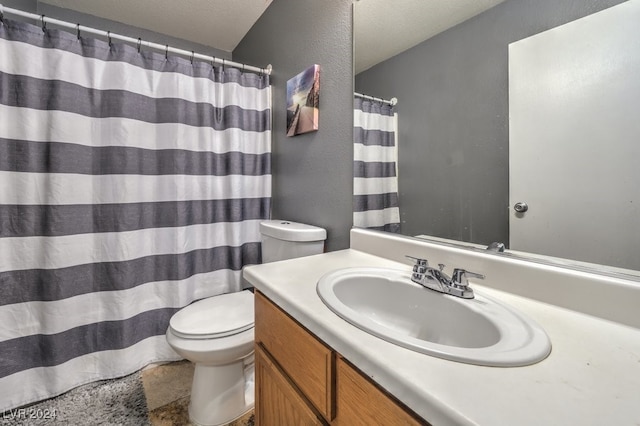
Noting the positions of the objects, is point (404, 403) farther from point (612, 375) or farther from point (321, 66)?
point (321, 66)

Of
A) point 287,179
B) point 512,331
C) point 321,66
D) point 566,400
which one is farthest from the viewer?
point 287,179

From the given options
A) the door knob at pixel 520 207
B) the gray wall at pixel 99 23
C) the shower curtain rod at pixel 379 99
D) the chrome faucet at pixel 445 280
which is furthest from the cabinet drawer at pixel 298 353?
the gray wall at pixel 99 23

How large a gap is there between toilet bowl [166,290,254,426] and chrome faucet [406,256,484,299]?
77 cm

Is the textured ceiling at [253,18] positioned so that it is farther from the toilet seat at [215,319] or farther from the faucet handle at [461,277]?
the toilet seat at [215,319]

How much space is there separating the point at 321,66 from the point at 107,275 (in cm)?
156

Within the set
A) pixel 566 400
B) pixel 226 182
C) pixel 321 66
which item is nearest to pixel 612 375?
pixel 566 400

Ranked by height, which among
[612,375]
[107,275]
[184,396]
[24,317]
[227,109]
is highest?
[227,109]

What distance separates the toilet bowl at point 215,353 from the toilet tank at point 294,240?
318 mm

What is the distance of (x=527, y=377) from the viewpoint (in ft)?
1.28

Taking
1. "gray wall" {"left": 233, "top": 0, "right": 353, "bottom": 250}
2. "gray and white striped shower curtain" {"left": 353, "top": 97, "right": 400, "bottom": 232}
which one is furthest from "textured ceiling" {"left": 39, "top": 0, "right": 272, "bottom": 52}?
"gray and white striped shower curtain" {"left": 353, "top": 97, "right": 400, "bottom": 232}

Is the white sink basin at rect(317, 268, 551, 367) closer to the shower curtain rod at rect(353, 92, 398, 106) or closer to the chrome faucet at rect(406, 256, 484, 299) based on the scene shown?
the chrome faucet at rect(406, 256, 484, 299)

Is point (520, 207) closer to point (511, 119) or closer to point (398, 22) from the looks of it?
point (511, 119)

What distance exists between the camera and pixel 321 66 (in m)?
1.36

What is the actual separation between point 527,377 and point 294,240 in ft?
3.33
